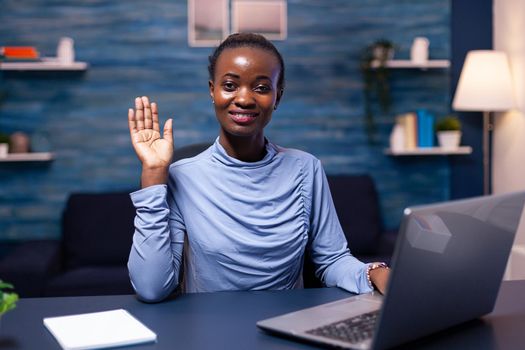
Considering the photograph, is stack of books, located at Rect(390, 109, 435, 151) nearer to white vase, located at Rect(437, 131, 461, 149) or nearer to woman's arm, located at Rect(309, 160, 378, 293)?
white vase, located at Rect(437, 131, 461, 149)

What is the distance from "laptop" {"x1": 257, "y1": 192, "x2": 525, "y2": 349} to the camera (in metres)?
1.09

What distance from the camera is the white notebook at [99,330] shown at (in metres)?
1.25

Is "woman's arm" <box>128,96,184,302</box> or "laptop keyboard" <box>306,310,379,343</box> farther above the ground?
"woman's arm" <box>128,96,184,302</box>

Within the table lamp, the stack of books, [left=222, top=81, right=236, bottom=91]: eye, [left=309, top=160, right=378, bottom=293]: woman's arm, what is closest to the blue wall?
the stack of books

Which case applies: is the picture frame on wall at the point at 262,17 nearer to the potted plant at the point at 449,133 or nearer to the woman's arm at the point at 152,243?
the potted plant at the point at 449,133

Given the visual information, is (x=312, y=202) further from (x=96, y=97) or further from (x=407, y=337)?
(x=96, y=97)

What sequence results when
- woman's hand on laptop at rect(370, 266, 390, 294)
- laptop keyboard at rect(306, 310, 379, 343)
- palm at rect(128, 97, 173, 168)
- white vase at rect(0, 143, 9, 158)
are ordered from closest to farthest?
laptop keyboard at rect(306, 310, 379, 343) < woman's hand on laptop at rect(370, 266, 390, 294) < palm at rect(128, 97, 173, 168) < white vase at rect(0, 143, 9, 158)

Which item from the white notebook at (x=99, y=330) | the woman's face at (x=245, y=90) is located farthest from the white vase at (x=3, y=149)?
the white notebook at (x=99, y=330)

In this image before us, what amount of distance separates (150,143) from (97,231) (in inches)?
89.4

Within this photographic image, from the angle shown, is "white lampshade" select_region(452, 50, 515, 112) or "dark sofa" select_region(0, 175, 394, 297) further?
"white lampshade" select_region(452, 50, 515, 112)

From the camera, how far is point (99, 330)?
4.36 feet

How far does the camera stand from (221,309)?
148cm

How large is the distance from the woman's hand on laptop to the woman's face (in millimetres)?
453

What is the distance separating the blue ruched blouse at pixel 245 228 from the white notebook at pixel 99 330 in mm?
260
